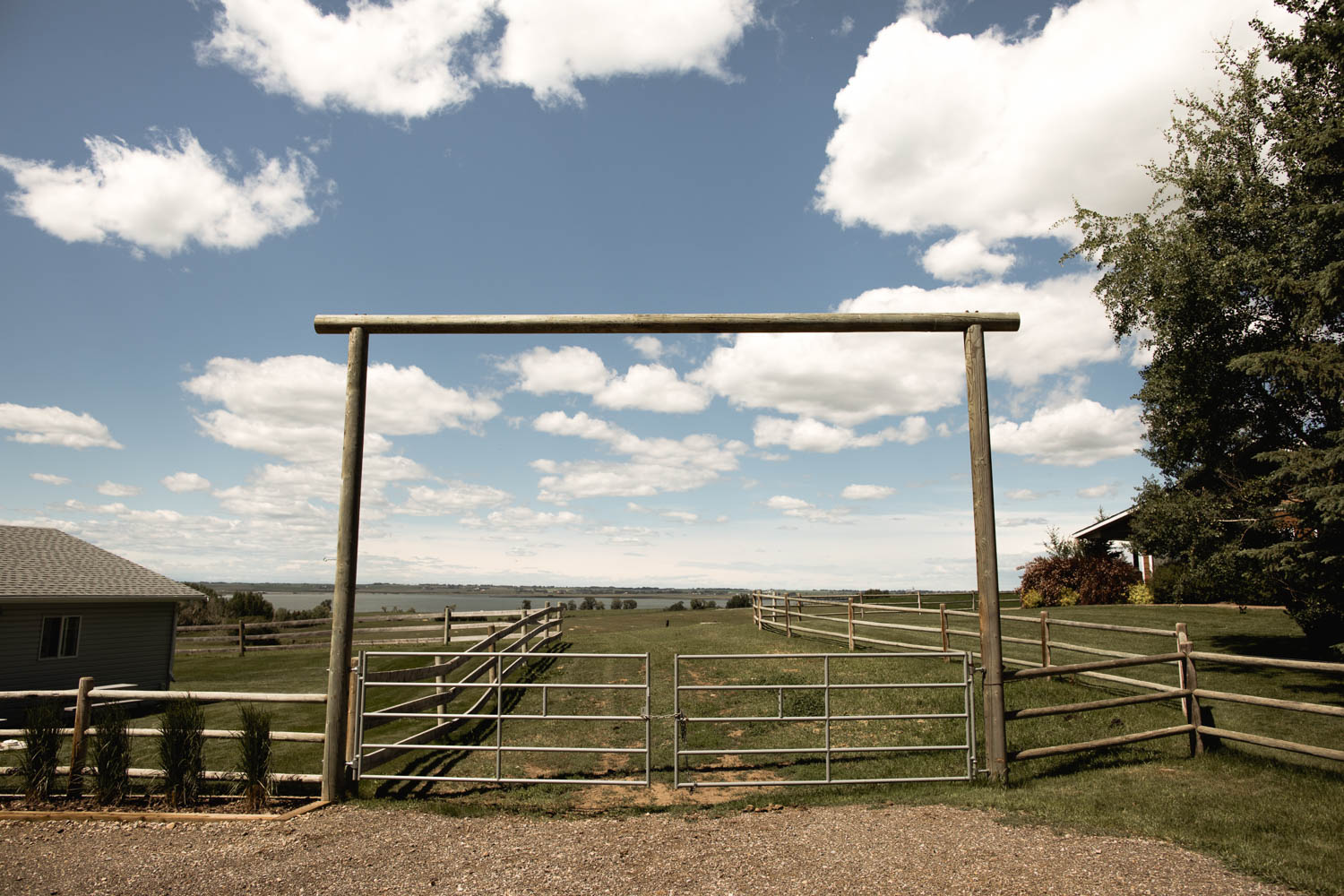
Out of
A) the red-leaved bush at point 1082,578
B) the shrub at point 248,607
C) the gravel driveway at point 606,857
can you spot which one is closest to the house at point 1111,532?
the red-leaved bush at point 1082,578

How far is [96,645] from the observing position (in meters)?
18.8

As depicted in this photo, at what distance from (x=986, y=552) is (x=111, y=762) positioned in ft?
31.9

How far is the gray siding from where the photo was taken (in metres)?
16.9

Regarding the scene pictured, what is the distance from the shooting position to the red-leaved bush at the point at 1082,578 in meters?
28.4

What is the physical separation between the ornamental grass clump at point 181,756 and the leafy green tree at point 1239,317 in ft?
49.4

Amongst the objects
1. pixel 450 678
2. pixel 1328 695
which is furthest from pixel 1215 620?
pixel 450 678

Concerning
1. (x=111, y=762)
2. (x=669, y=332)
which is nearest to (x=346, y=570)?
(x=111, y=762)

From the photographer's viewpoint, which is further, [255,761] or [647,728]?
[647,728]

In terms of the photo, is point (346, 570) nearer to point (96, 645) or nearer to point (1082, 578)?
point (96, 645)

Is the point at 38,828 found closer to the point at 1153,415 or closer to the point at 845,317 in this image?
the point at 845,317

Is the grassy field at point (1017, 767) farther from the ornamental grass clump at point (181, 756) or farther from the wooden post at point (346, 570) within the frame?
the ornamental grass clump at point (181, 756)

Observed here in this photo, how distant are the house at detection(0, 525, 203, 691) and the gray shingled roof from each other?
2cm

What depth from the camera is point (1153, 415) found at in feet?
54.6

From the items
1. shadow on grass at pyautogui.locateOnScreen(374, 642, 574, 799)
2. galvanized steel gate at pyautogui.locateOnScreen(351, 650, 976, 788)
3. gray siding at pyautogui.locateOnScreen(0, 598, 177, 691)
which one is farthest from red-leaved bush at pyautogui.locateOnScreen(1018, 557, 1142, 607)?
gray siding at pyautogui.locateOnScreen(0, 598, 177, 691)
